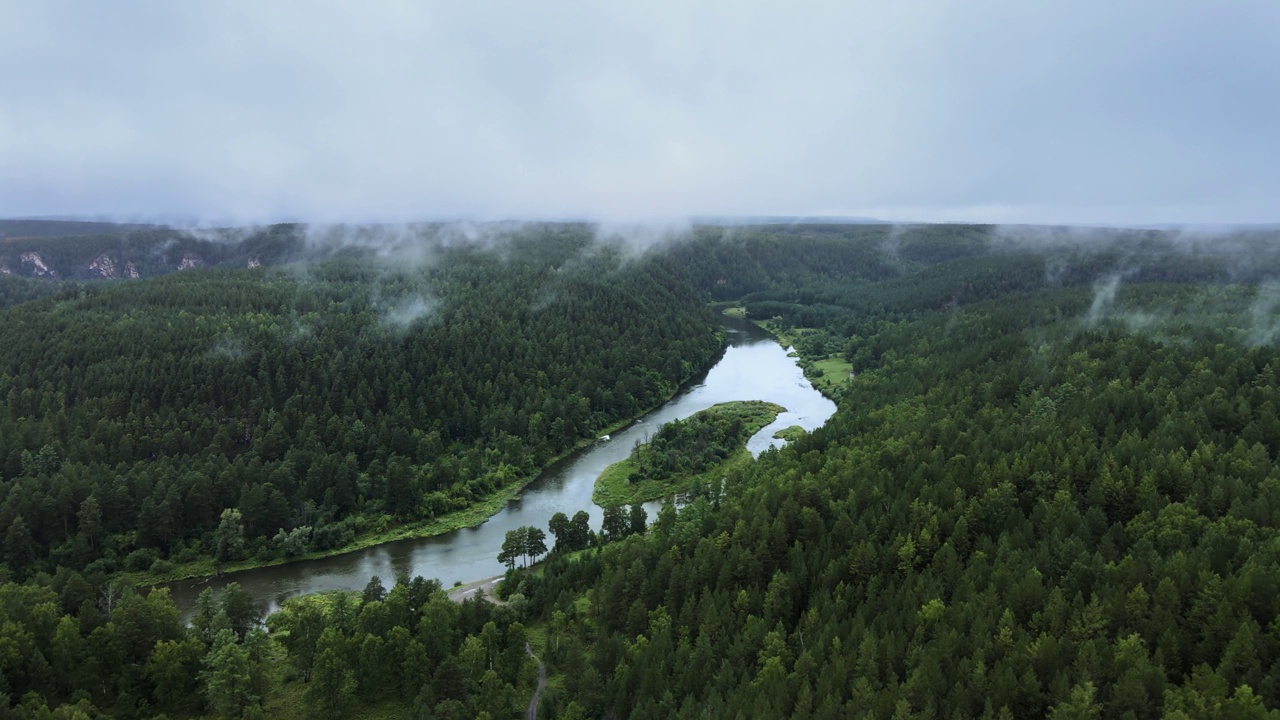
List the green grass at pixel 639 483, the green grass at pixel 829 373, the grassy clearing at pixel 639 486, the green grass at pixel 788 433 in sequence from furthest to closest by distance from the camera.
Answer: the green grass at pixel 829 373
the green grass at pixel 788 433
the green grass at pixel 639 483
the grassy clearing at pixel 639 486

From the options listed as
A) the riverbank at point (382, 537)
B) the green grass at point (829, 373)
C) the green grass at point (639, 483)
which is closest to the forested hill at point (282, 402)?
the riverbank at point (382, 537)

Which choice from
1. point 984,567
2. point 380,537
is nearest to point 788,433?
point 380,537

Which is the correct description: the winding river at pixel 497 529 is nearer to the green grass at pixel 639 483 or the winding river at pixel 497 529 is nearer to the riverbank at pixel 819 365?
the green grass at pixel 639 483

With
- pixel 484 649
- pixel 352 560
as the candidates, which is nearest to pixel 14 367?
pixel 352 560

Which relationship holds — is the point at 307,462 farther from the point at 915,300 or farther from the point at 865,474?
the point at 915,300

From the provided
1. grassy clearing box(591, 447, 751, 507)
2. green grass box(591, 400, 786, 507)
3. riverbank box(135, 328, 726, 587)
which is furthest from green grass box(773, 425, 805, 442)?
riverbank box(135, 328, 726, 587)

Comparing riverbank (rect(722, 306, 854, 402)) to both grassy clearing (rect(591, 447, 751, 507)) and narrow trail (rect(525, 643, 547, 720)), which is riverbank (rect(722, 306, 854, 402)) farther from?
narrow trail (rect(525, 643, 547, 720))

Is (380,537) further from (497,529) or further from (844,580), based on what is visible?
(844,580)
